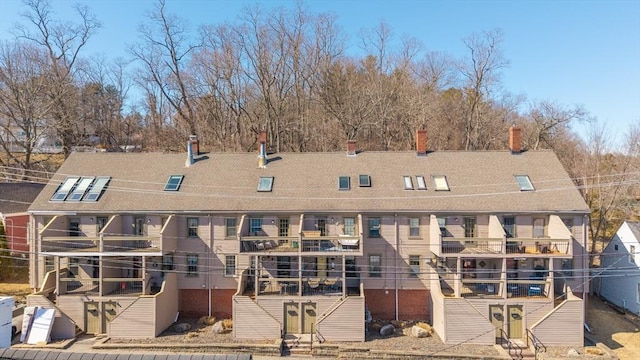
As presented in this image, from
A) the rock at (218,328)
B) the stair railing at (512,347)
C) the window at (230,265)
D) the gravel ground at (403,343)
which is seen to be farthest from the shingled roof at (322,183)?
the gravel ground at (403,343)

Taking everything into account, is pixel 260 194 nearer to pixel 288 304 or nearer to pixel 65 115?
pixel 288 304

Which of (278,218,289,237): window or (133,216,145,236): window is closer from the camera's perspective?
(278,218,289,237): window

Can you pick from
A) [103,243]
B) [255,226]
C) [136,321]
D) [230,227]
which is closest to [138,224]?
[103,243]

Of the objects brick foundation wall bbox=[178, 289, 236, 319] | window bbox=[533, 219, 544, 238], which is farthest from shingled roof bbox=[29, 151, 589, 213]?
brick foundation wall bbox=[178, 289, 236, 319]

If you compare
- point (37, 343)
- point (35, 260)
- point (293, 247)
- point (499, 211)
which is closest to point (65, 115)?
point (35, 260)

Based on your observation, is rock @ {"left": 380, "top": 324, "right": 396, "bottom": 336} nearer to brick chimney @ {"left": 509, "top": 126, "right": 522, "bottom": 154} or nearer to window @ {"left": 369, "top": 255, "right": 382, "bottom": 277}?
window @ {"left": 369, "top": 255, "right": 382, "bottom": 277}

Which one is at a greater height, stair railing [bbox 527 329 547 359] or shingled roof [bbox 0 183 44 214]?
shingled roof [bbox 0 183 44 214]

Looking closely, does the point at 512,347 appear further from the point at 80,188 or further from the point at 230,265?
the point at 80,188
